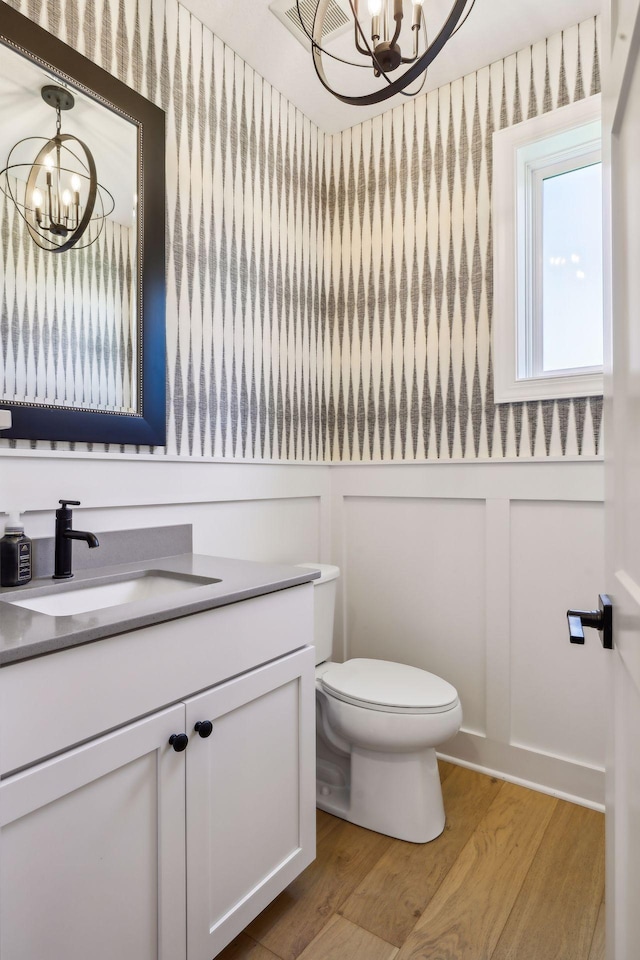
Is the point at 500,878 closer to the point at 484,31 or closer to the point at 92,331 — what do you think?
the point at 92,331

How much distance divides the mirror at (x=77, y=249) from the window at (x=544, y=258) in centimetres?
119

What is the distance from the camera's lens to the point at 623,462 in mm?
651

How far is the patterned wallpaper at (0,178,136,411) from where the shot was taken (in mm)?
1259

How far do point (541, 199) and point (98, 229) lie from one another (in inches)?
60.8

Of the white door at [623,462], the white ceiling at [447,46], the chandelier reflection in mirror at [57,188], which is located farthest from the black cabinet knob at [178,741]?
the white ceiling at [447,46]

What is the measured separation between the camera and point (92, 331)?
56.2 inches

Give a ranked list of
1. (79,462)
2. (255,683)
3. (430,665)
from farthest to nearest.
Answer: (430,665)
(79,462)
(255,683)

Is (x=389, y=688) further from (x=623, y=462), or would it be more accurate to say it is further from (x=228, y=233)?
(x=228, y=233)

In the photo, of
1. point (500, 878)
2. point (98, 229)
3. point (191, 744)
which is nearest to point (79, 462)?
point (98, 229)

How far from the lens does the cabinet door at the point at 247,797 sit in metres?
1.07

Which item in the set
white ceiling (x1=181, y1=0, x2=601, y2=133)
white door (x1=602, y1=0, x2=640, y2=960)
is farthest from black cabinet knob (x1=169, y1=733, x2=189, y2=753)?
white ceiling (x1=181, y1=0, x2=601, y2=133)

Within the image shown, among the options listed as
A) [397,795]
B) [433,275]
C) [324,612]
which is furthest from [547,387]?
[397,795]

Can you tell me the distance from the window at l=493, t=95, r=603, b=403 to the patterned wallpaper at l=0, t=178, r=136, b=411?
4.22 ft

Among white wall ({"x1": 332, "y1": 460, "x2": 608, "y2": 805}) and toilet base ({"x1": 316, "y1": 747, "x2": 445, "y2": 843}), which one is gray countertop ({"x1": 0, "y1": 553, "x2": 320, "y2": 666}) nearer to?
toilet base ({"x1": 316, "y1": 747, "x2": 445, "y2": 843})
